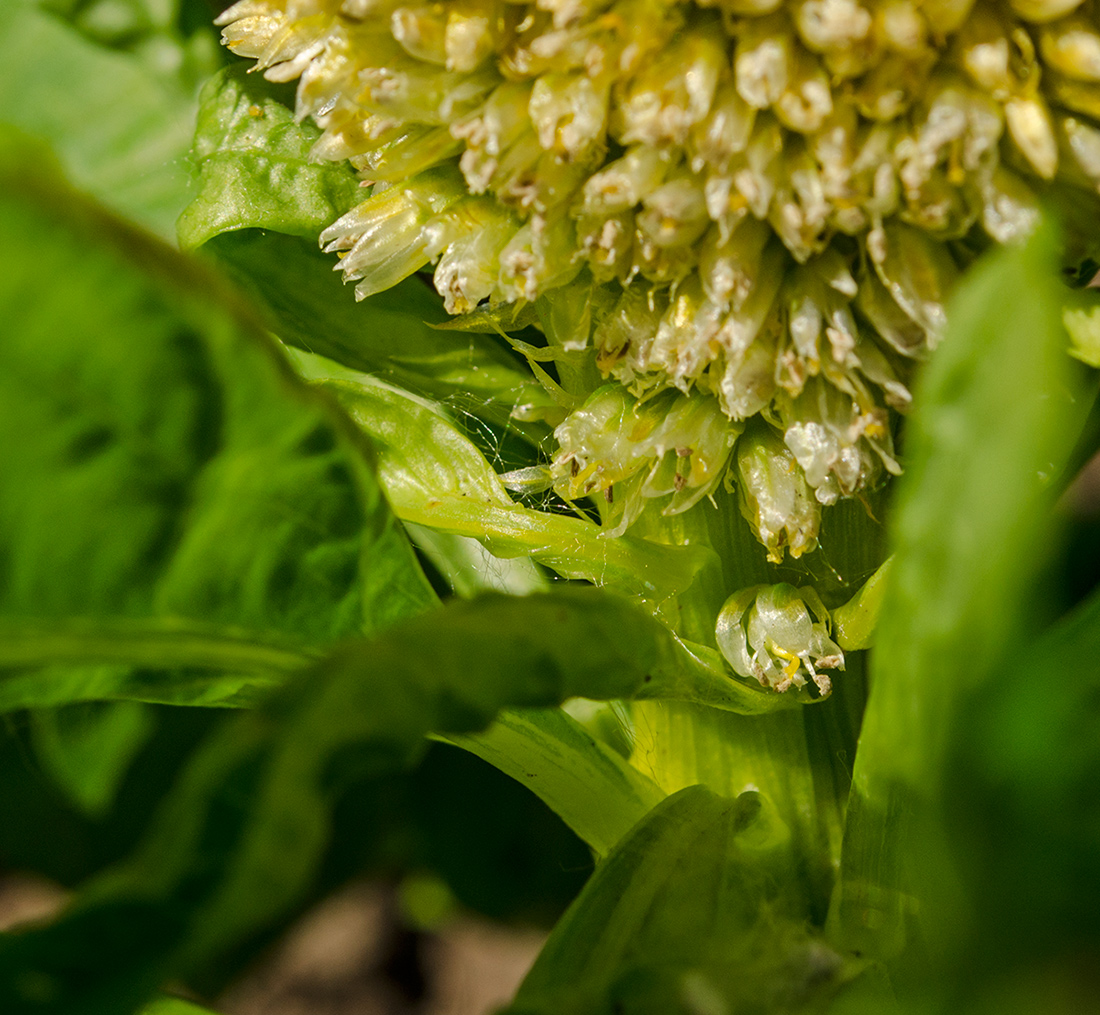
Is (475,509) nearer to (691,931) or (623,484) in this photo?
(623,484)

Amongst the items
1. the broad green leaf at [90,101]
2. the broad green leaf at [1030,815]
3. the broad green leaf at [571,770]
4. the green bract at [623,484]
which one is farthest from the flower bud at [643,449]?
the broad green leaf at [90,101]

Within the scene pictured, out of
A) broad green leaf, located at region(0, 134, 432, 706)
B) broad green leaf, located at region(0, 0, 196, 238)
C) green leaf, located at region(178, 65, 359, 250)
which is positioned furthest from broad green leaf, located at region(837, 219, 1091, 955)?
broad green leaf, located at region(0, 0, 196, 238)

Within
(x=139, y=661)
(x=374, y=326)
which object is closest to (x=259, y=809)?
(x=139, y=661)

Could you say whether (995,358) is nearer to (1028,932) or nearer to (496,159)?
(1028,932)

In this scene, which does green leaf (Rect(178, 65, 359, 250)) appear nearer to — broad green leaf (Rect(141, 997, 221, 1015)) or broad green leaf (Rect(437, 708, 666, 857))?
broad green leaf (Rect(437, 708, 666, 857))

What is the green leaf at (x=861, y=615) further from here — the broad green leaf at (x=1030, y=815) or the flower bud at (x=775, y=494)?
the broad green leaf at (x=1030, y=815)

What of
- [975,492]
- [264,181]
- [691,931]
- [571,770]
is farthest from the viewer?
[264,181]
